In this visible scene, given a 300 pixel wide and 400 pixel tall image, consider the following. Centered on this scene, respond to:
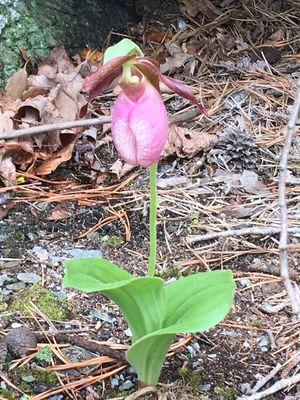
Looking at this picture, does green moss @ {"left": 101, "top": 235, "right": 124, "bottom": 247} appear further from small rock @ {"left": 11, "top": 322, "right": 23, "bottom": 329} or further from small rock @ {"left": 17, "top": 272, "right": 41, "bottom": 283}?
small rock @ {"left": 11, "top": 322, "right": 23, "bottom": 329}

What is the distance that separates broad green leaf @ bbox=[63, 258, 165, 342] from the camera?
1.23 metres

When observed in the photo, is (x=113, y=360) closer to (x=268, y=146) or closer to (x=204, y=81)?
(x=268, y=146)

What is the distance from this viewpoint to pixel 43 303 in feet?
5.37

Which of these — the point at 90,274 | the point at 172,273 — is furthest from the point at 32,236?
the point at 90,274

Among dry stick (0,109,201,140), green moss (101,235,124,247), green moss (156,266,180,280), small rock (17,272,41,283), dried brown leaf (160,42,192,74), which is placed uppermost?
dry stick (0,109,201,140)

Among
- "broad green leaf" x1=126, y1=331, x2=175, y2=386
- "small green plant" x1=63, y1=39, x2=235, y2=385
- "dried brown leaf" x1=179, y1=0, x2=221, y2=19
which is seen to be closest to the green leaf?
"small green plant" x1=63, y1=39, x2=235, y2=385

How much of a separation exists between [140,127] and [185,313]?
1.34 ft

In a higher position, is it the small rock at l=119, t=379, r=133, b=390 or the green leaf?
the green leaf

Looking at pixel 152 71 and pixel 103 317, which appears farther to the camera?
pixel 103 317

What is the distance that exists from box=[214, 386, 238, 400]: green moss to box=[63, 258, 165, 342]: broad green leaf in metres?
0.22

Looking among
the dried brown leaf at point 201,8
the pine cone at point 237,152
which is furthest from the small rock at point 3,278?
the dried brown leaf at point 201,8

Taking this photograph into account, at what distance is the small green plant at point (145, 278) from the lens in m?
1.16

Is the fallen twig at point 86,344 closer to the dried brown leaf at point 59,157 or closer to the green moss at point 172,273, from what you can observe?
the green moss at point 172,273

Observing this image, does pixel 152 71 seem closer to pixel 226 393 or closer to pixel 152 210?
pixel 152 210
